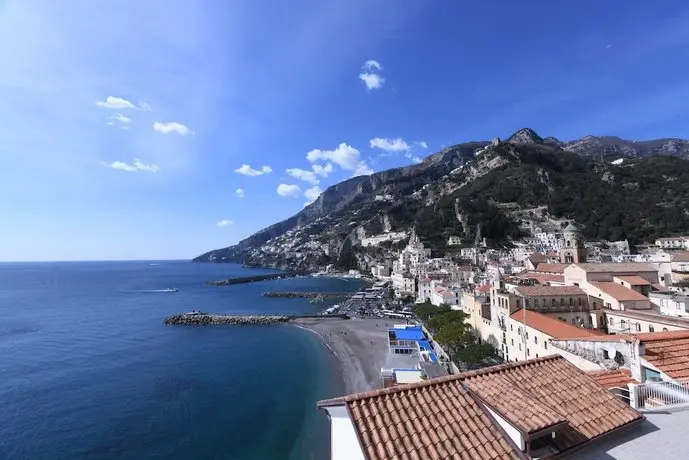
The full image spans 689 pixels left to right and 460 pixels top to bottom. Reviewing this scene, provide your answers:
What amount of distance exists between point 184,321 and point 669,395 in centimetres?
6644

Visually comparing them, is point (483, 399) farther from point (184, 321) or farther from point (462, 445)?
point (184, 321)

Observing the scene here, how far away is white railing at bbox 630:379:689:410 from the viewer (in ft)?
19.6

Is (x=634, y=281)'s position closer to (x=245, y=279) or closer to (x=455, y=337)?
(x=455, y=337)

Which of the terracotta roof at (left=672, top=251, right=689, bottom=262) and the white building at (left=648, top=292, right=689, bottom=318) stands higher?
the terracotta roof at (left=672, top=251, right=689, bottom=262)

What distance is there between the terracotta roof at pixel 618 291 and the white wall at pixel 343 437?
31.9m

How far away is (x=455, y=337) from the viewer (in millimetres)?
33656

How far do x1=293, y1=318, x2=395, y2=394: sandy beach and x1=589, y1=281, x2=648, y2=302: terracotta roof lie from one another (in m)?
19.9

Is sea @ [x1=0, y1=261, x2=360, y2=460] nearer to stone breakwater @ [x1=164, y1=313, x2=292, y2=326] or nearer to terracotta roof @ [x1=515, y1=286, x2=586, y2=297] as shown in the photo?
stone breakwater @ [x1=164, y1=313, x2=292, y2=326]

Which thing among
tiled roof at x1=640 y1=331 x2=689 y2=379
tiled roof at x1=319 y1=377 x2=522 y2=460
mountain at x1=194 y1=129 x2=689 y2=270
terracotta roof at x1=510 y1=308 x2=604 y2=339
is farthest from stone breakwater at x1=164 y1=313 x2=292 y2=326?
mountain at x1=194 y1=129 x2=689 y2=270

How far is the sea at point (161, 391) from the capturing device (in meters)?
23.5

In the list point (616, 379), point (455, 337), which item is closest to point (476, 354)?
point (455, 337)

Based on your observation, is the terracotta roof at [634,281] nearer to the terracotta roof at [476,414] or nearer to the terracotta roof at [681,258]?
the terracotta roof at [681,258]

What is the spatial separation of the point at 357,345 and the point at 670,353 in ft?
130

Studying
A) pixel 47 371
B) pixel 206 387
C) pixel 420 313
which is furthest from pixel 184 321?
pixel 420 313
